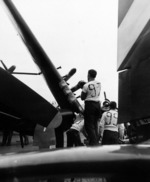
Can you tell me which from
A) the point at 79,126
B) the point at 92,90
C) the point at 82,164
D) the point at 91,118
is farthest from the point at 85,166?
the point at 79,126

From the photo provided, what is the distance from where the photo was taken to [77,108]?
1997 mm

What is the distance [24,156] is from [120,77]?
0.63 m

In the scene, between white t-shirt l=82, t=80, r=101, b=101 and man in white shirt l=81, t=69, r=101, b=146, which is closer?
man in white shirt l=81, t=69, r=101, b=146

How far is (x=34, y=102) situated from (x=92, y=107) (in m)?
3.15

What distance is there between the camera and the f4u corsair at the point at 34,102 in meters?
1.57

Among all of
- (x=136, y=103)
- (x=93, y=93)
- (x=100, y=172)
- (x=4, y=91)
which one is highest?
(x=93, y=93)

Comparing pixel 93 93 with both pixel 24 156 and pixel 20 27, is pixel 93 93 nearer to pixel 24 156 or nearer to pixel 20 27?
pixel 20 27

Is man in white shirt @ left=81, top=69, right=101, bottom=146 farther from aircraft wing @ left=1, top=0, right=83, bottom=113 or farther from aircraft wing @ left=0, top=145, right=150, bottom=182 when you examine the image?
aircraft wing @ left=0, top=145, right=150, bottom=182

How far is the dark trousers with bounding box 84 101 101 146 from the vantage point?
Result: 460 cm

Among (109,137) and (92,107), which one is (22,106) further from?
(109,137)

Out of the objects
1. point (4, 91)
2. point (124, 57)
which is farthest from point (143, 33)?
point (4, 91)

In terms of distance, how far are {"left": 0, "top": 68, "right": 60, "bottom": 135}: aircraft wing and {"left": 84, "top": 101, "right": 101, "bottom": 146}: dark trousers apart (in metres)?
2.82

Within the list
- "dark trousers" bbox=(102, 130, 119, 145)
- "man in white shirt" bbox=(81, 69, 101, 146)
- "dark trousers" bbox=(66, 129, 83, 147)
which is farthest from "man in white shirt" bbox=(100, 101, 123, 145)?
"man in white shirt" bbox=(81, 69, 101, 146)

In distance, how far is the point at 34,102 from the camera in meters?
1.63
